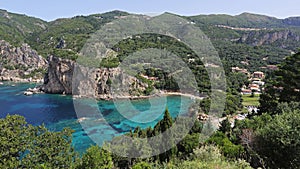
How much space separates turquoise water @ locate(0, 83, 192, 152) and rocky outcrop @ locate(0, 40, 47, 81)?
719 inches

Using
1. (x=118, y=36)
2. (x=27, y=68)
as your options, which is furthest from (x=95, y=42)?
(x=27, y=68)

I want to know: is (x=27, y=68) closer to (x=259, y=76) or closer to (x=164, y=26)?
(x=164, y=26)

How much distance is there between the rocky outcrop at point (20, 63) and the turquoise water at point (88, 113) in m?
18.3

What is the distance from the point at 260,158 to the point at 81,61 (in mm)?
36924

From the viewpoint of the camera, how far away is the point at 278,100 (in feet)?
54.9

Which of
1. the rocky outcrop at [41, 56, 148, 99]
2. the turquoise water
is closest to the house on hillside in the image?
the turquoise water

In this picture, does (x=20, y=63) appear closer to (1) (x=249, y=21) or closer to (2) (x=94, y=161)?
(2) (x=94, y=161)

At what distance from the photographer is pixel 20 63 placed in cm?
6706

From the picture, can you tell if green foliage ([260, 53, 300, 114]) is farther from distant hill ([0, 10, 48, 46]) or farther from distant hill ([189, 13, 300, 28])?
distant hill ([189, 13, 300, 28])

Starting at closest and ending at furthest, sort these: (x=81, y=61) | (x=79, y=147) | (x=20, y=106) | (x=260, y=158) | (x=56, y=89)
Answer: (x=260, y=158), (x=79, y=147), (x=20, y=106), (x=81, y=61), (x=56, y=89)

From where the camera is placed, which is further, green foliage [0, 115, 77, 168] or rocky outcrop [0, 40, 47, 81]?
rocky outcrop [0, 40, 47, 81]

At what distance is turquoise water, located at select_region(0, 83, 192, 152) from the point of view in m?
24.1

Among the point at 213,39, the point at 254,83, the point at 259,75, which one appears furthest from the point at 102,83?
the point at 213,39

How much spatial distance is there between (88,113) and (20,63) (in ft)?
153
